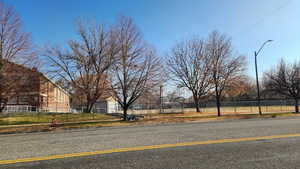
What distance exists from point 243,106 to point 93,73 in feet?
112

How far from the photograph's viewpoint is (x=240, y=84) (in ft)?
94.7

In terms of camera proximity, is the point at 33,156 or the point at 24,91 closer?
the point at 33,156

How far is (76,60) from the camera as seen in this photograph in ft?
81.3

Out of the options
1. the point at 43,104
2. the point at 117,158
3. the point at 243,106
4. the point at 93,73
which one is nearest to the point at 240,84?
the point at 243,106

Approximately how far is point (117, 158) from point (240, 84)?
1133 inches

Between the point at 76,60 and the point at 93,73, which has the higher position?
the point at 76,60

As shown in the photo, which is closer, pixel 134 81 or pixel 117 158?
pixel 117 158

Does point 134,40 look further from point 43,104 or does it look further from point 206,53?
point 43,104

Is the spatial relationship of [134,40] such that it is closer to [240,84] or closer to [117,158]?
[117,158]

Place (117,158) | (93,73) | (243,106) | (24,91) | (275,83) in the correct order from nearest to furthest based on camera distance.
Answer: (117,158) → (24,91) → (93,73) → (275,83) → (243,106)

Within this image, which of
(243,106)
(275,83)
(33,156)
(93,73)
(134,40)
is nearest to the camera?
(33,156)

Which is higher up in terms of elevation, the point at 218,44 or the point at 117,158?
the point at 218,44

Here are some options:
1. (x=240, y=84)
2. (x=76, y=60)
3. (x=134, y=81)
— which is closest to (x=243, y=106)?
(x=240, y=84)

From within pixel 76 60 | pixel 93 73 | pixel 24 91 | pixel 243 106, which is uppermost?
pixel 76 60
